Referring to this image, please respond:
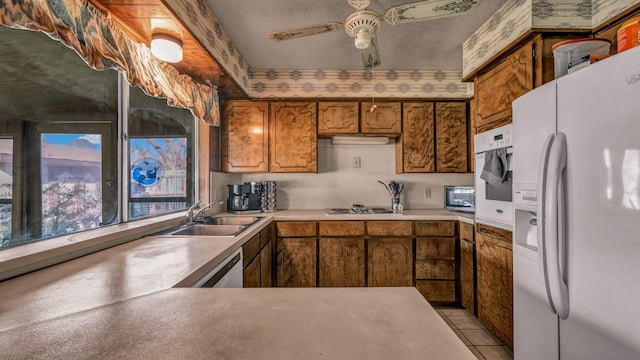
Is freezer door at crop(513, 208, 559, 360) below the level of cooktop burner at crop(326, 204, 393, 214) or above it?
below

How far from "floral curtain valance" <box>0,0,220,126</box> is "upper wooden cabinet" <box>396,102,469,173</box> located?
2110 millimetres

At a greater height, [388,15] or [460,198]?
[388,15]

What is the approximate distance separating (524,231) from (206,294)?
5.15 ft

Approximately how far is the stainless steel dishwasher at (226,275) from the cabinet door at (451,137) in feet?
7.40

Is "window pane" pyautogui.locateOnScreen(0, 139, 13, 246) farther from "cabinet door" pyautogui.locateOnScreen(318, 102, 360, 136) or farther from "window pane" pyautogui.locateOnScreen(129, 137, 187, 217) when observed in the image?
"cabinet door" pyautogui.locateOnScreen(318, 102, 360, 136)

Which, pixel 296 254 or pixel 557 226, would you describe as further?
pixel 296 254

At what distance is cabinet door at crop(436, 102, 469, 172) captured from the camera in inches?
109

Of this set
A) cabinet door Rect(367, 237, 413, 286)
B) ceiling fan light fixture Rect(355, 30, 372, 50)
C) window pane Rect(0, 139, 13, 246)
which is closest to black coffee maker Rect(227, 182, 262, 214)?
cabinet door Rect(367, 237, 413, 286)

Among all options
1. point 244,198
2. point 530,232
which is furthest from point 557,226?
point 244,198

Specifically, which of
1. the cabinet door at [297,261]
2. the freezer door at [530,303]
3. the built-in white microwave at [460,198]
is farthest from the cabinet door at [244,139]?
the freezer door at [530,303]

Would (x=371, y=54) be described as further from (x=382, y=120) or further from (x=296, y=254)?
(x=296, y=254)

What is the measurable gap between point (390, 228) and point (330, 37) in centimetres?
177

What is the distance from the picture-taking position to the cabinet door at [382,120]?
281 cm

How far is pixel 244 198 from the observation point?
273 centimetres
